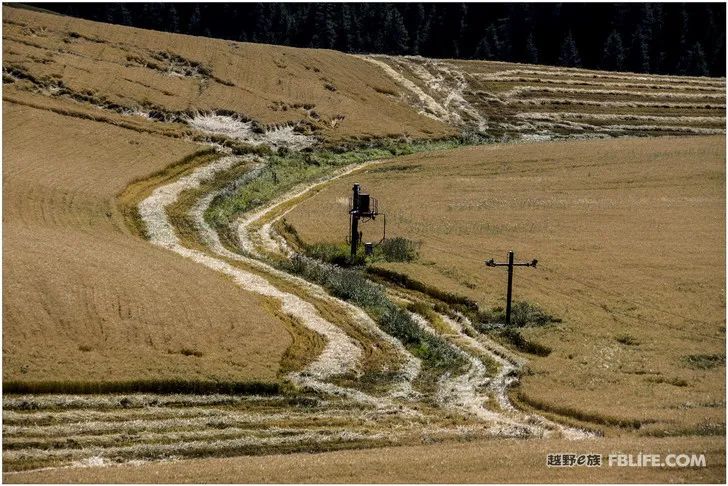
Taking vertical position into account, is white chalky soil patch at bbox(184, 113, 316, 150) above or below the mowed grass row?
above

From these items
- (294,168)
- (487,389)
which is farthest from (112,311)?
(294,168)

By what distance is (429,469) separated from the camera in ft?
83.2

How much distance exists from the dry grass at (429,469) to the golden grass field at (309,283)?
10cm

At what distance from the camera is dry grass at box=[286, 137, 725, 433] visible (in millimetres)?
35906

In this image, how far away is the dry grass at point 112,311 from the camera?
35.0 metres

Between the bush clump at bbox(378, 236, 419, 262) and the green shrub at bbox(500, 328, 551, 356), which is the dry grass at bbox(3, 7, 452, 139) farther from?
the green shrub at bbox(500, 328, 551, 356)

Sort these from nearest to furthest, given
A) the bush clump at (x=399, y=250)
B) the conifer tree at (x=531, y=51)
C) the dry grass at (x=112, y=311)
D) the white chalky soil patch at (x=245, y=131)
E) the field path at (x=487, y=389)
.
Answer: the field path at (x=487, y=389), the dry grass at (x=112, y=311), the bush clump at (x=399, y=250), the white chalky soil patch at (x=245, y=131), the conifer tree at (x=531, y=51)

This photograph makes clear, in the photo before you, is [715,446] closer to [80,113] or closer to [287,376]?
[287,376]

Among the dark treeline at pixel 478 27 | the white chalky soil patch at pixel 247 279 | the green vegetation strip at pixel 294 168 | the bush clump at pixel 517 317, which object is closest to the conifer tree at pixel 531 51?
the dark treeline at pixel 478 27

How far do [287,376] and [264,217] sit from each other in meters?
33.8

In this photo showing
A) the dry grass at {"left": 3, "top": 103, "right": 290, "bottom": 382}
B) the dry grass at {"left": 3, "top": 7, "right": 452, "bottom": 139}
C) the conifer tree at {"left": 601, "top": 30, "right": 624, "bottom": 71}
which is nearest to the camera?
the dry grass at {"left": 3, "top": 103, "right": 290, "bottom": 382}

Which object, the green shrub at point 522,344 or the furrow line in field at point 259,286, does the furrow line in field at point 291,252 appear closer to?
the furrow line in field at point 259,286

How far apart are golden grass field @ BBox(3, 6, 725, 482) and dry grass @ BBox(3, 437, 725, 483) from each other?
0.10m

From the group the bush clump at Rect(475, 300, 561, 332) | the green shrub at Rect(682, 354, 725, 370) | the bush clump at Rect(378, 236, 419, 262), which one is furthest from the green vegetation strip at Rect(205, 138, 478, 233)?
the green shrub at Rect(682, 354, 725, 370)
